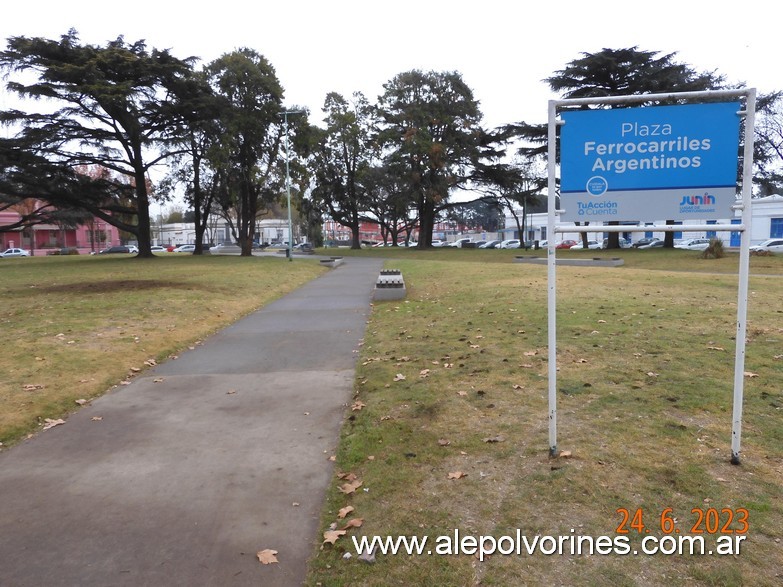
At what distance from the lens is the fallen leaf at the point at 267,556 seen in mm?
2912

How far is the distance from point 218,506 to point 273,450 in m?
0.92

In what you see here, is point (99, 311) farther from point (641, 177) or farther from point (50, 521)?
point (641, 177)

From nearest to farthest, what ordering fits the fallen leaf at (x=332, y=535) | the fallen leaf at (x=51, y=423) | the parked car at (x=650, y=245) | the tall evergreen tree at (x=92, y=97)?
the fallen leaf at (x=332, y=535), the fallen leaf at (x=51, y=423), the tall evergreen tree at (x=92, y=97), the parked car at (x=650, y=245)

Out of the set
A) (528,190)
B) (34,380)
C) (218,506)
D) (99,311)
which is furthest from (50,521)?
(528,190)

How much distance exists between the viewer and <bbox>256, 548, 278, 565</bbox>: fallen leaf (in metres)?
2.91

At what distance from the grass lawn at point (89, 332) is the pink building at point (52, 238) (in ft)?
210

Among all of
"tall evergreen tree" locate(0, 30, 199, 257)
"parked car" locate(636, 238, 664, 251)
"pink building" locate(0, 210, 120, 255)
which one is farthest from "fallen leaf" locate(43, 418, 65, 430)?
"pink building" locate(0, 210, 120, 255)

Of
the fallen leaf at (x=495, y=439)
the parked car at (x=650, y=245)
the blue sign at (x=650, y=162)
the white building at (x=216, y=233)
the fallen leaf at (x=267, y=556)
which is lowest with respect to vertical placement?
the fallen leaf at (x=267, y=556)

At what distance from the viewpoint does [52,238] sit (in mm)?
79750

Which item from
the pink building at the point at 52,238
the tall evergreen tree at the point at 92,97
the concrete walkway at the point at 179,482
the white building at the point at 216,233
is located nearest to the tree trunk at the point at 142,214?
the tall evergreen tree at the point at 92,97

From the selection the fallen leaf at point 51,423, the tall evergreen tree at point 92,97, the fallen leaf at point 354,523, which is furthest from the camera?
the tall evergreen tree at point 92,97

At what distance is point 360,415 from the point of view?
5.11 metres

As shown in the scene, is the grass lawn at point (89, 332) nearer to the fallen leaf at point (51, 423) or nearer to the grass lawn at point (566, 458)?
the fallen leaf at point (51, 423)

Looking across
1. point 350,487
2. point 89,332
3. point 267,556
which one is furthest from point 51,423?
point 89,332
